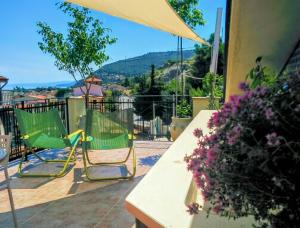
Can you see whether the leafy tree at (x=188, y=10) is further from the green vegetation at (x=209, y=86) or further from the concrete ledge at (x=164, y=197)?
the concrete ledge at (x=164, y=197)

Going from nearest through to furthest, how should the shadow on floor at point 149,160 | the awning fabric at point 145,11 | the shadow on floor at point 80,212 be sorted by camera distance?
the shadow on floor at point 80,212, the awning fabric at point 145,11, the shadow on floor at point 149,160

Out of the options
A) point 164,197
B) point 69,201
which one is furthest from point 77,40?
point 164,197

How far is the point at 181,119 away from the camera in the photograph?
7445 millimetres

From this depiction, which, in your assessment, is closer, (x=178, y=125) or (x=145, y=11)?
(x=145, y=11)

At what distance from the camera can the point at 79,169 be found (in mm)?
5422

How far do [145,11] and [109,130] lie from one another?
1.93m

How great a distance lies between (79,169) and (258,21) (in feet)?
12.1

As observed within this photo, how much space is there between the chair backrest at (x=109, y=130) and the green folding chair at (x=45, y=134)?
408 mm

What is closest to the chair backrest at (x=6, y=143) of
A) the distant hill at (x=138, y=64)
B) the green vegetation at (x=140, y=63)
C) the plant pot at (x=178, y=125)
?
the plant pot at (x=178, y=125)

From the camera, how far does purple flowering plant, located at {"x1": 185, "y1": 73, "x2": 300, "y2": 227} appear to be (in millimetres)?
813

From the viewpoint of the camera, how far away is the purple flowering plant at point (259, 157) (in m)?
0.81

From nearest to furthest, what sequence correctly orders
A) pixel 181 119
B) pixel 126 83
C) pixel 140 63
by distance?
pixel 181 119, pixel 140 63, pixel 126 83

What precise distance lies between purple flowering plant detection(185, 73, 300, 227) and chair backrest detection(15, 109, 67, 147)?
4.56 m

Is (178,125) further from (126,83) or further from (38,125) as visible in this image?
(126,83)
